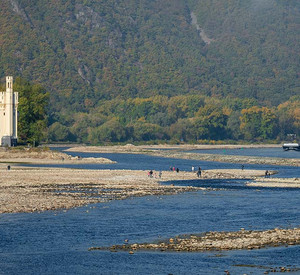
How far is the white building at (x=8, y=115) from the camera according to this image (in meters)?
130

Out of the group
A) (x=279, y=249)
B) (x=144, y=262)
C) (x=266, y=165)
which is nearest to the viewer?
(x=144, y=262)

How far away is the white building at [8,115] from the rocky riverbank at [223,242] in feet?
281

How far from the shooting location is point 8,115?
130500 millimetres

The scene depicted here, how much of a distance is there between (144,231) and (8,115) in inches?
3304

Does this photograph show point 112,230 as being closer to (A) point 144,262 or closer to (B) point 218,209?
(A) point 144,262

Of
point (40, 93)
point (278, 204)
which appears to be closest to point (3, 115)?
point (40, 93)

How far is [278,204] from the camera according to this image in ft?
212

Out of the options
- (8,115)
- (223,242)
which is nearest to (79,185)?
(223,242)

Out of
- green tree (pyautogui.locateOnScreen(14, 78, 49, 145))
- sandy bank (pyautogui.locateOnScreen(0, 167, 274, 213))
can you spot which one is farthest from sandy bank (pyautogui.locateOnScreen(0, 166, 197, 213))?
green tree (pyautogui.locateOnScreen(14, 78, 49, 145))

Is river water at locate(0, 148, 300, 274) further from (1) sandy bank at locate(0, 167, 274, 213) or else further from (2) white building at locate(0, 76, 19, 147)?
(2) white building at locate(0, 76, 19, 147)

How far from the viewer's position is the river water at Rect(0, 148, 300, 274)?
4125 centimetres

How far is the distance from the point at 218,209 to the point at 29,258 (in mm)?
21969

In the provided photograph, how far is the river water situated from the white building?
6390 centimetres

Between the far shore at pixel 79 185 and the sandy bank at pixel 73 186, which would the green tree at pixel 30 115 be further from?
the sandy bank at pixel 73 186
